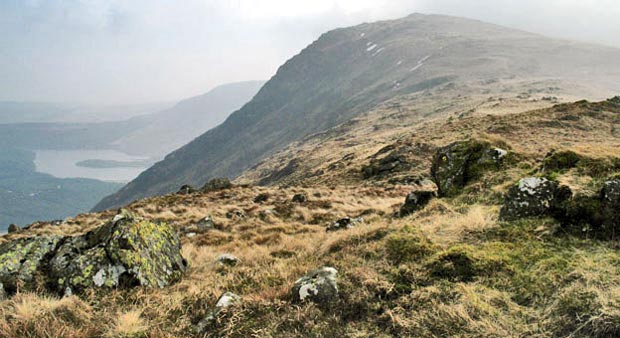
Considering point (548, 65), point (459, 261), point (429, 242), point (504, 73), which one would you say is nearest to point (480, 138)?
point (429, 242)

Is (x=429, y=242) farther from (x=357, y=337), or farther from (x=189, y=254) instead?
(x=189, y=254)

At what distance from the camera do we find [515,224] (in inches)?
300

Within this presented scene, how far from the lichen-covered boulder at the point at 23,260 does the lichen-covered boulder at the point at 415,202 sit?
32.1 feet

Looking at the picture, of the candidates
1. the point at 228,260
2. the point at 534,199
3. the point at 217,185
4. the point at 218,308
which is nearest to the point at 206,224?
the point at 228,260

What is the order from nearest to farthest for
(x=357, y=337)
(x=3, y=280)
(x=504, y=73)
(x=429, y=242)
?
(x=357, y=337)
(x=3, y=280)
(x=429, y=242)
(x=504, y=73)

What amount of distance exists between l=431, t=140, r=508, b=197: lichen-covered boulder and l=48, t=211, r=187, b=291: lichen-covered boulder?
911 centimetres

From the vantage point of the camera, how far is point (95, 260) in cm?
732

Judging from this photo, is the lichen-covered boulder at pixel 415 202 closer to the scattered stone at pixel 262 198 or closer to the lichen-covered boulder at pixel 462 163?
the lichen-covered boulder at pixel 462 163

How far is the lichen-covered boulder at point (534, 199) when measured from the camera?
302 inches

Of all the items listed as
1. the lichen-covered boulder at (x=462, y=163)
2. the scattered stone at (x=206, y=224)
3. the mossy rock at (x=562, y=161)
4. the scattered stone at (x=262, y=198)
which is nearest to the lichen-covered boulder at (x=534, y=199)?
the mossy rock at (x=562, y=161)

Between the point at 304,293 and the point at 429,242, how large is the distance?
3.04 metres

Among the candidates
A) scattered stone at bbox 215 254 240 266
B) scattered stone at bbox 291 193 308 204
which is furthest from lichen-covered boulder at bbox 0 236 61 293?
scattered stone at bbox 291 193 308 204

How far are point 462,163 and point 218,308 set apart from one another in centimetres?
1054

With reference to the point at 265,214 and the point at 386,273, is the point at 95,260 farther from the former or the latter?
the point at 265,214
